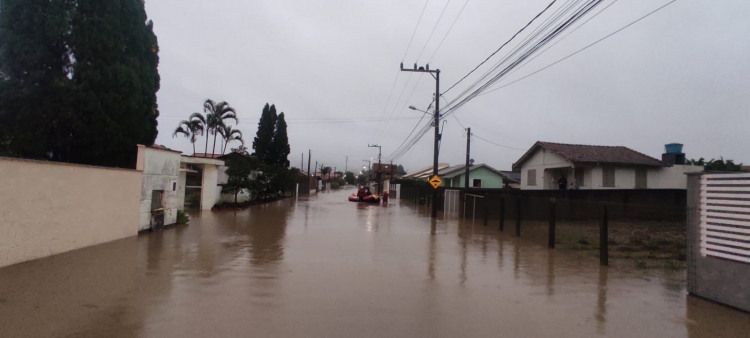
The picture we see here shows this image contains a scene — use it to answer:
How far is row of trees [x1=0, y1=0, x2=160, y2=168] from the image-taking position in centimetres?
1275

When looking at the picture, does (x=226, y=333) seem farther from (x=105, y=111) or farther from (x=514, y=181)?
(x=514, y=181)

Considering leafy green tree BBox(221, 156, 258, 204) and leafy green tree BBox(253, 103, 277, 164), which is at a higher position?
leafy green tree BBox(253, 103, 277, 164)

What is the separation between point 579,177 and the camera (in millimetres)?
23875

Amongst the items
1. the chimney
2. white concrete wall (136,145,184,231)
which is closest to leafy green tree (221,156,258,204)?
white concrete wall (136,145,184,231)

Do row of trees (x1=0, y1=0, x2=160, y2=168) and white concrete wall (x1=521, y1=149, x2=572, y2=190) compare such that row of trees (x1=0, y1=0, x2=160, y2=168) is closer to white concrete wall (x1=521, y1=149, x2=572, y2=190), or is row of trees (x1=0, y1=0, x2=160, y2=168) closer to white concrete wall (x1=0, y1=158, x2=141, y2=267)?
white concrete wall (x1=0, y1=158, x2=141, y2=267)

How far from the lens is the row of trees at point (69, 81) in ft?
41.8

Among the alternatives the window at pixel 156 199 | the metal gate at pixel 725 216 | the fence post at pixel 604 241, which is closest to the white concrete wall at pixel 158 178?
the window at pixel 156 199

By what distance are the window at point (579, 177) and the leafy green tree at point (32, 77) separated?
24140mm

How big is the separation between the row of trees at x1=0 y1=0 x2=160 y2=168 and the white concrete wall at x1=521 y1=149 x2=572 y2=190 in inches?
842

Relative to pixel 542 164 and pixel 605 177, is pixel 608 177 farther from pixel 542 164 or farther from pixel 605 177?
pixel 542 164

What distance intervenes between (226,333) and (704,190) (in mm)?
6520

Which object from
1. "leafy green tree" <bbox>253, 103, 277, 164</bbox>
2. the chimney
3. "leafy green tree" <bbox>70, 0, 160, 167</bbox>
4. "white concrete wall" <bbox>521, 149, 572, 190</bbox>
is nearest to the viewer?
"leafy green tree" <bbox>70, 0, 160, 167</bbox>

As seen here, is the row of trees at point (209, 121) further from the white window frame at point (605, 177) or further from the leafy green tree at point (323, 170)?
the leafy green tree at point (323, 170)

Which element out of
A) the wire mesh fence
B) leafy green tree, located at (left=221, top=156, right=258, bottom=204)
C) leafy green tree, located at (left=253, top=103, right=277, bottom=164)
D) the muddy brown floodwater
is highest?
leafy green tree, located at (left=253, top=103, right=277, bottom=164)
